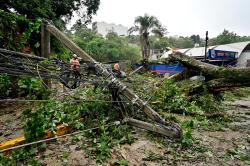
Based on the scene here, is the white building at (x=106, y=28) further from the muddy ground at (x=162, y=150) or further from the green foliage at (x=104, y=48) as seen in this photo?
the muddy ground at (x=162, y=150)

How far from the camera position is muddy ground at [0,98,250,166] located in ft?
16.3

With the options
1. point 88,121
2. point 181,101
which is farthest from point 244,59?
point 88,121

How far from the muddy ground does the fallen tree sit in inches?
59.3

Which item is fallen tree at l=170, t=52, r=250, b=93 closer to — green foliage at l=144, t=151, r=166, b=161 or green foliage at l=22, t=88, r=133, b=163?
green foliage at l=22, t=88, r=133, b=163

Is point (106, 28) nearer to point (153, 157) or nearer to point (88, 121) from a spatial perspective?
point (88, 121)

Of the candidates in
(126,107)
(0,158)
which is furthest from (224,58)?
(0,158)

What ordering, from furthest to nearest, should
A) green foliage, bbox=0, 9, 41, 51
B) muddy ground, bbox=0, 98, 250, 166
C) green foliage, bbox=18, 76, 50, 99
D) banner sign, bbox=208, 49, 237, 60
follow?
1. banner sign, bbox=208, 49, 237, 60
2. green foliage, bbox=0, 9, 41, 51
3. green foliage, bbox=18, 76, 50, 99
4. muddy ground, bbox=0, 98, 250, 166

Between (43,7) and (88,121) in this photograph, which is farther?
(43,7)

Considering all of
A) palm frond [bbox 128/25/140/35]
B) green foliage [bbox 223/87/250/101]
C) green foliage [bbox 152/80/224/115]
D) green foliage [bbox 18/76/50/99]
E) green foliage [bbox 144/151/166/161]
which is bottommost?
green foliage [bbox 144/151/166/161]

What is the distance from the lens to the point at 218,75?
27.2 ft

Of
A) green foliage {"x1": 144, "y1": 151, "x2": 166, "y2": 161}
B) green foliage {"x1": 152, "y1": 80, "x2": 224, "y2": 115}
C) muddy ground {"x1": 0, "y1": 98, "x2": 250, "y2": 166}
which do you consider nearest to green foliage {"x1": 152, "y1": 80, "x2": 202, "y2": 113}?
green foliage {"x1": 152, "y1": 80, "x2": 224, "y2": 115}

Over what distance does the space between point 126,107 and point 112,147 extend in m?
1.49

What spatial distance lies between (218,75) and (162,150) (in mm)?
4011

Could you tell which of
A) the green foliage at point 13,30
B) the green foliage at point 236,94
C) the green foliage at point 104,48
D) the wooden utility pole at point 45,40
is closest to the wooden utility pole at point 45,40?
the wooden utility pole at point 45,40
